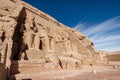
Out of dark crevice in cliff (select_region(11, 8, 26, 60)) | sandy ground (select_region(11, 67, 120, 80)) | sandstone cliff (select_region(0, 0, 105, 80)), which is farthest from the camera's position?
dark crevice in cliff (select_region(11, 8, 26, 60))

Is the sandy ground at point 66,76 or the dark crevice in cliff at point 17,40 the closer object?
the sandy ground at point 66,76

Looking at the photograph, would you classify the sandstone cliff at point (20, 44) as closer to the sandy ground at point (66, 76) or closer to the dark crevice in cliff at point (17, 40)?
the dark crevice in cliff at point (17, 40)

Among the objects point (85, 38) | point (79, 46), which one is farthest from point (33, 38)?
point (85, 38)

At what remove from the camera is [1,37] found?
8.28 metres

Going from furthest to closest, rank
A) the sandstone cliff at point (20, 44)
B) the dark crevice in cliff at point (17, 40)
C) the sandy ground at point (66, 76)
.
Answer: the dark crevice in cliff at point (17, 40), the sandstone cliff at point (20, 44), the sandy ground at point (66, 76)

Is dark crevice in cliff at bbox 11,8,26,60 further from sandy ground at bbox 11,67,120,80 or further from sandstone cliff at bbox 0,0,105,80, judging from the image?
sandy ground at bbox 11,67,120,80

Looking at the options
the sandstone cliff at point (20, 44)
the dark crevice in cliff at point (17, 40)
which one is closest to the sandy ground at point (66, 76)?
the sandstone cliff at point (20, 44)

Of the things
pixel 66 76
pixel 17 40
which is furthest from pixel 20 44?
pixel 66 76

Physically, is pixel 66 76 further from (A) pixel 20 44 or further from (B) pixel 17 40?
(B) pixel 17 40

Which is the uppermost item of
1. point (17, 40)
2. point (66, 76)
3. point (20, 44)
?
point (17, 40)

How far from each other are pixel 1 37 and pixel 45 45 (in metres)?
5.81

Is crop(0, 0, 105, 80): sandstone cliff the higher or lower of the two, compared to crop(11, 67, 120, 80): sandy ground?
higher

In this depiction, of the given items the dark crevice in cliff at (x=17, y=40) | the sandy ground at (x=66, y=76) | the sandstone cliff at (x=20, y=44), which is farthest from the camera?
the dark crevice in cliff at (x=17, y=40)

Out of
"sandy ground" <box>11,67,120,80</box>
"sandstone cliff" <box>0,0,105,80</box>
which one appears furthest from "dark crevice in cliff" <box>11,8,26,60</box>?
"sandy ground" <box>11,67,120,80</box>
